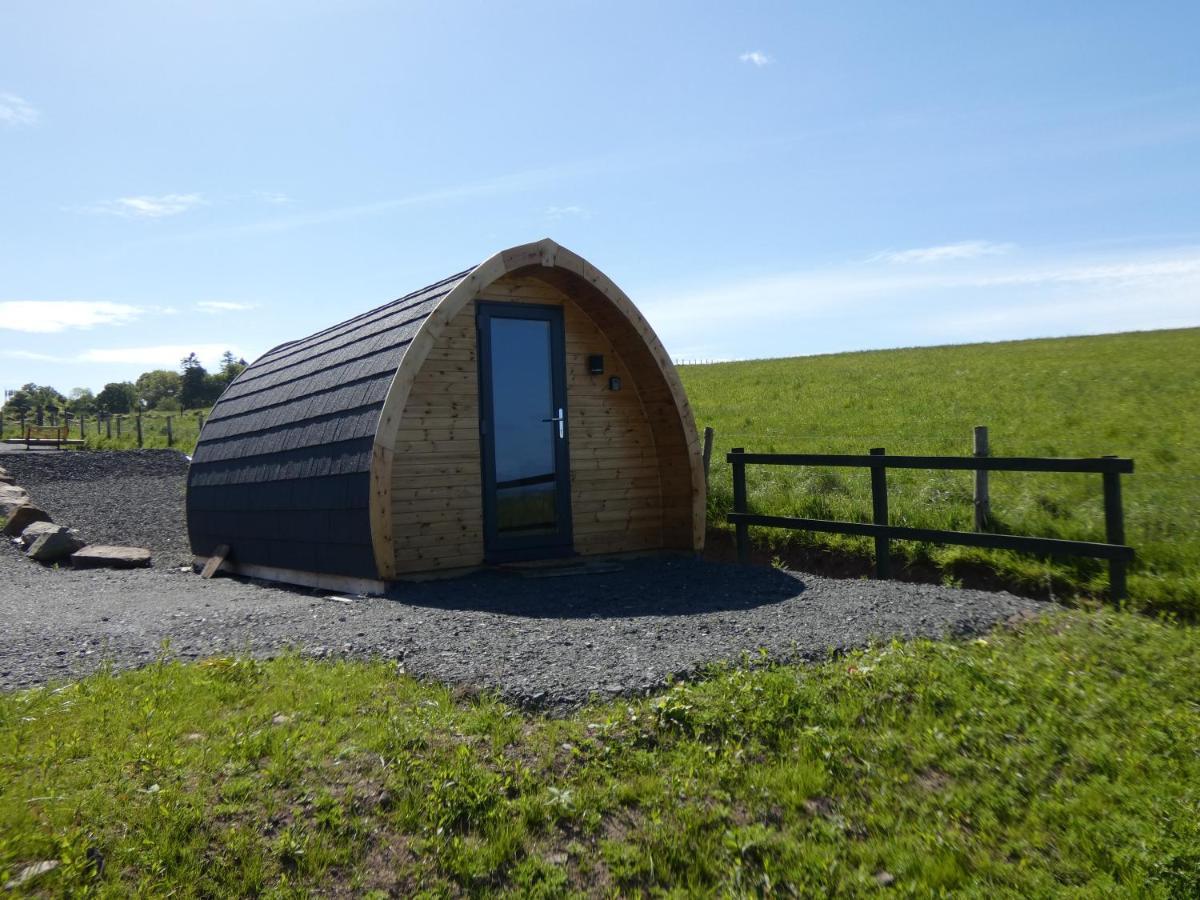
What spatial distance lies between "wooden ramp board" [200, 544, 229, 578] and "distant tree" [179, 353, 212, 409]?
65.5 meters

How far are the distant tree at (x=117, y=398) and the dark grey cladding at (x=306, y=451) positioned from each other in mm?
83770

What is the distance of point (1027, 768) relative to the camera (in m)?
3.92

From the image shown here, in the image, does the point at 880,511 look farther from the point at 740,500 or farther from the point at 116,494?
the point at 116,494

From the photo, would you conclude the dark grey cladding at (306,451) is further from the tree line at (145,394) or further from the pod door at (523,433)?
the tree line at (145,394)

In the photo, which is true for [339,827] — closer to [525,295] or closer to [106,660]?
[106,660]

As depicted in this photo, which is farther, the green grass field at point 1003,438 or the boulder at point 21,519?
the boulder at point 21,519

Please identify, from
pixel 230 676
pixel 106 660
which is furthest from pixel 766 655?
pixel 106 660

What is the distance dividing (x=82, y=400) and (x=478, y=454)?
9815cm

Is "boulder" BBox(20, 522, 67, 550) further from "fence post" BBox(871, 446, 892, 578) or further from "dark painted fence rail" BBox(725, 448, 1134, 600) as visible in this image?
"fence post" BBox(871, 446, 892, 578)

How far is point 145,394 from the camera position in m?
102

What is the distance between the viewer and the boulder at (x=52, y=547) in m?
12.1

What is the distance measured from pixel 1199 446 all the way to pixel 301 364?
13.0 metres

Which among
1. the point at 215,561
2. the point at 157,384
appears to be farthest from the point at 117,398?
the point at 215,561

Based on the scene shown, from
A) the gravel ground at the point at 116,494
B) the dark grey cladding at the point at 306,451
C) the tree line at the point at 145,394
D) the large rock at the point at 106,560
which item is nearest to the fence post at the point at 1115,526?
the dark grey cladding at the point at 306,451
